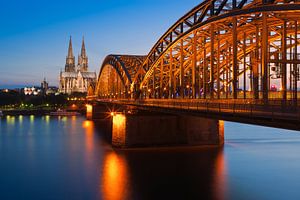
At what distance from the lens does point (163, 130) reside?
47.0 m

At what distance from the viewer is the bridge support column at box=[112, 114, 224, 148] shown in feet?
153

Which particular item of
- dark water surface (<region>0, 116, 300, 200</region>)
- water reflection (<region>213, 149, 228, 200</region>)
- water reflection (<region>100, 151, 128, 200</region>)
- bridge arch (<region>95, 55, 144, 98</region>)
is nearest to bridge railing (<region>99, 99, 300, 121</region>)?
dark water surface (<region>0, 116, 300, 200</region>)

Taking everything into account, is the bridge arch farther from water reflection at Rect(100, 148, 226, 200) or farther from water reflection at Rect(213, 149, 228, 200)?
water reflection at Rect(213, 149, 228, 200)

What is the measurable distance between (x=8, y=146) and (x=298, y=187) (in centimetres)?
4061

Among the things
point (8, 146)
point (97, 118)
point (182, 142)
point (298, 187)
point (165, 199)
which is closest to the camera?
point (165, 199)

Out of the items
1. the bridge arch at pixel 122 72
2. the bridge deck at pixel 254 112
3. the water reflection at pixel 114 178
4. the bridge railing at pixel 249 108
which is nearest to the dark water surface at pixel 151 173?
the water reflection at pixel 114 178

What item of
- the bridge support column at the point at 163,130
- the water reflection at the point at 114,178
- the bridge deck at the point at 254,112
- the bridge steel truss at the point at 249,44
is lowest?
the water reflection at the point at 114,178

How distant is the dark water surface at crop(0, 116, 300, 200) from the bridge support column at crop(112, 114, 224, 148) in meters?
1.52

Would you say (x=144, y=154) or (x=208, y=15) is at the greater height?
(x=208, y=15)

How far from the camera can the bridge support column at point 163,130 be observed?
46594mm

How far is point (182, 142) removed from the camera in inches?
1870

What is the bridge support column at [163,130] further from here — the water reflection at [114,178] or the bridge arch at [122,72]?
the bridge arch at [122,72]

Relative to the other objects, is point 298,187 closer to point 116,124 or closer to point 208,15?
point 208,15

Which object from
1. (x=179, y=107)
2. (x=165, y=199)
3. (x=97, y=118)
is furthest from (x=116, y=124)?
(x=97, y=118)
